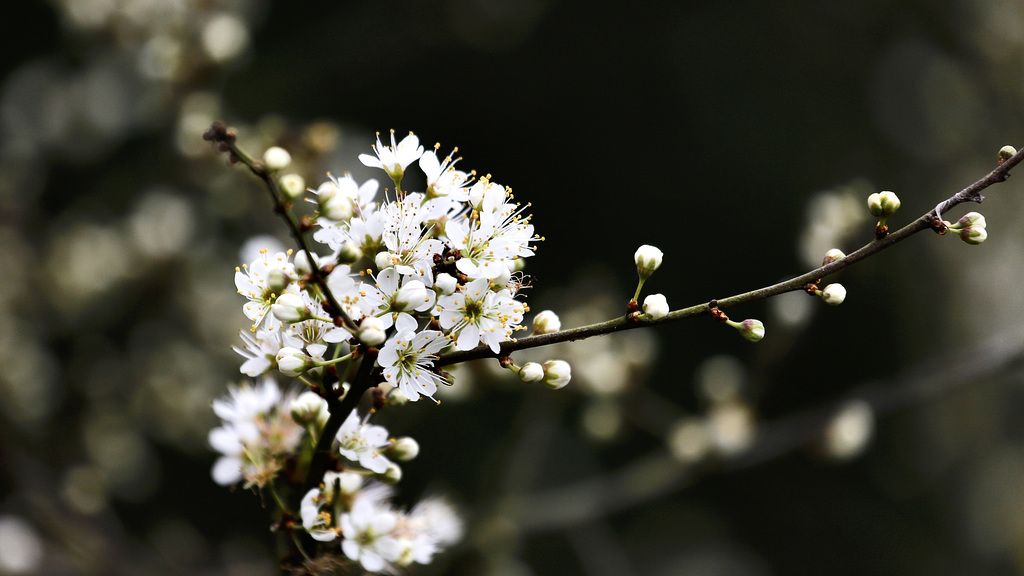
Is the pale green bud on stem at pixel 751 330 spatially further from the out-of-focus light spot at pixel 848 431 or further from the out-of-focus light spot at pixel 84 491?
the out-of-focus light spot at pixel 84 491

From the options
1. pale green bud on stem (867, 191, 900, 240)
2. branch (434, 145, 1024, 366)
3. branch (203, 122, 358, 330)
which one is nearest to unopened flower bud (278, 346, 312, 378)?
branch (203, 122, 358, 330)

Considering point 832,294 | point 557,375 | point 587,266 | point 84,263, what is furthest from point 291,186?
point 587,266

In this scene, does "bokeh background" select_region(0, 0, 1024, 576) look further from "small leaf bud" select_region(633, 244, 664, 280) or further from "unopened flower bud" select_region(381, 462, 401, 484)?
"small leaf bud" select_region(633, 244, 664, 280)

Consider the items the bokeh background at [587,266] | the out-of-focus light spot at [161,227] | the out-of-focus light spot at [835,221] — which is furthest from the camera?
the out-of-focus light spot at [161,227]

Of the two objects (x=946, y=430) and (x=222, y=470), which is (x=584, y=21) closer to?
(x=946, y=430)

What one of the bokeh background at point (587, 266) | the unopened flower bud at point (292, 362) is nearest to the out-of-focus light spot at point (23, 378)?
the bokeh background at point (587, 266)

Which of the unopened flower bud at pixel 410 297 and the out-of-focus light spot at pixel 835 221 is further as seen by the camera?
the out-of-focus light spot at pixel 835 221
